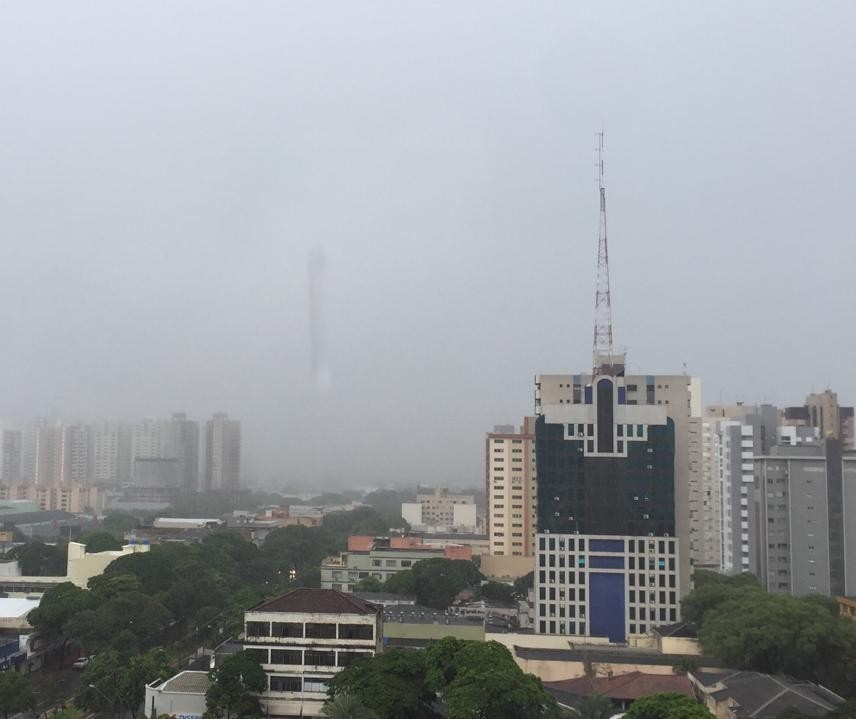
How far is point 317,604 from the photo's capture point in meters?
12.5

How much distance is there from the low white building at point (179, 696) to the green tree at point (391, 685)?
194 centimetres

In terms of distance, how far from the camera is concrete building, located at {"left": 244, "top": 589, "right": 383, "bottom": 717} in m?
12.2

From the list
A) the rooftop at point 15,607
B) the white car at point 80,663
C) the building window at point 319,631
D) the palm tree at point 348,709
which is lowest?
the white car at point 80,663

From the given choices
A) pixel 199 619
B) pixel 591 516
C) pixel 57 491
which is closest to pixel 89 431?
pixel 57 491

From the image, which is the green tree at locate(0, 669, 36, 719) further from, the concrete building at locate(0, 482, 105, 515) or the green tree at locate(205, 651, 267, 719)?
the concrete building at locate(0, 482, 105, 515)

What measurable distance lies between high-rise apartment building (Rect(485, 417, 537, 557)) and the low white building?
64.1 ft

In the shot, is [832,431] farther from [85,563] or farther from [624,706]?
[85,563]

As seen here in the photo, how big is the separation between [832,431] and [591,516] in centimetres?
1760

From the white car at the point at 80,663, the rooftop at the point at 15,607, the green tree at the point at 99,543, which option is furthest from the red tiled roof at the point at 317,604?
Answer: the green tree at the point at 99,543

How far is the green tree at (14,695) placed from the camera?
12031 mm

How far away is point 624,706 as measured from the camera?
1255 cm

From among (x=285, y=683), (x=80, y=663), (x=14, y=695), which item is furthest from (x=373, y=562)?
(x=14, y=695)

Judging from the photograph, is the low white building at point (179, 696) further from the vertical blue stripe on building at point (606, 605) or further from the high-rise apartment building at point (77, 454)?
the high-rise apartment building at point (77, 454)

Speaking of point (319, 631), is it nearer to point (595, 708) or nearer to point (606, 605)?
point (595, 708)
